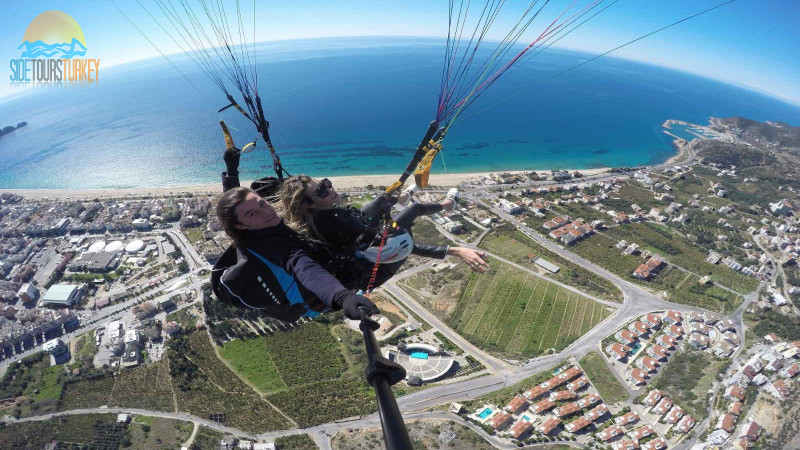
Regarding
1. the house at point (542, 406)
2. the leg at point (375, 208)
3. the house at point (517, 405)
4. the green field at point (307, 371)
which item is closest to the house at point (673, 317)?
the house at point (542, 406)

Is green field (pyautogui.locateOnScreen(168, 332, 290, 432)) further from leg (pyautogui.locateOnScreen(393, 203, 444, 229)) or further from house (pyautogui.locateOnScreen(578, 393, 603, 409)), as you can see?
leg (pyautogui.locateOnScreen(393, 203, 444, 229))

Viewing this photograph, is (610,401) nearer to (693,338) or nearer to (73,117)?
(693,338)

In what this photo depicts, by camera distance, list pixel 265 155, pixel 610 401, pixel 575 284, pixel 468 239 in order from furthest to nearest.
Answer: pixel 265 155 < pixel 468 239 < pixel 575 284 < pixel 610 401

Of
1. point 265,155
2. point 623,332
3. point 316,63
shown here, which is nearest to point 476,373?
point 623,332

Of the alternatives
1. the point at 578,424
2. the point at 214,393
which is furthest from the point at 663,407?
the point at 214,393

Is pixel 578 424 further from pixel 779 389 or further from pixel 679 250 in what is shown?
pixel 679 250

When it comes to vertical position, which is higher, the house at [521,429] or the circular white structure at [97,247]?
the house at [521,429]

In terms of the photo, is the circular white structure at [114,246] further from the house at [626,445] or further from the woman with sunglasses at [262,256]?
the house at [626,445]
